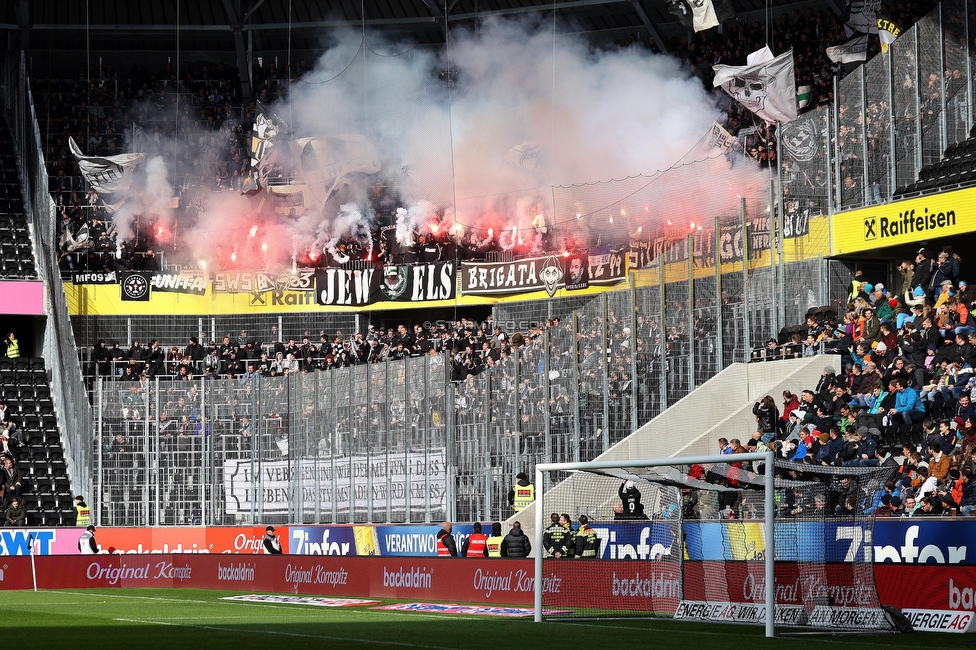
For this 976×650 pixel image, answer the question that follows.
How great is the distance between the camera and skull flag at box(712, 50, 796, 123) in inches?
1233

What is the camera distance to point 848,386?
21.8 m

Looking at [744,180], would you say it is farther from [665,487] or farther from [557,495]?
[665,487]

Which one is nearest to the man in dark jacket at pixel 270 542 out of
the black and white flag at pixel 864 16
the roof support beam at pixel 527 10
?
the black and white flag at pixel 864 16

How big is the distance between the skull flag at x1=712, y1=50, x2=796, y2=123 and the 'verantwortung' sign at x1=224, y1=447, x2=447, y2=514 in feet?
38.6

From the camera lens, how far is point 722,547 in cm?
1620

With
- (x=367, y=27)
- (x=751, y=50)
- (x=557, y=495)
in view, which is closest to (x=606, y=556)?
(x=557, y=495)

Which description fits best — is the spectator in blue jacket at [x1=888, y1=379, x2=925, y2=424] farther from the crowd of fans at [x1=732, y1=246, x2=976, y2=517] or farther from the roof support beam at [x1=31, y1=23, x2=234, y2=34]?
the roof support beam at [x1=31, y1=23, x2=234, y2=34]

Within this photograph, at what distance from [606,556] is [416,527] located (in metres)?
7.00

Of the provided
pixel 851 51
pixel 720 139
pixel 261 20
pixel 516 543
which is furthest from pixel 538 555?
pixel 261 20

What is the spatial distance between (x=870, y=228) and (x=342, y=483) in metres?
10.8

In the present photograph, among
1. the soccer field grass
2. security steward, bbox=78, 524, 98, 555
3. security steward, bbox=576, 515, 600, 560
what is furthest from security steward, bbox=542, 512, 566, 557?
security steward, bbox=78, 524, 98, 555

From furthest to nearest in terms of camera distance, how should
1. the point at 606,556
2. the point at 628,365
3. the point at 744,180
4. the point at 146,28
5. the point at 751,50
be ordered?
the point at 146,28 < the point at 751,50 < the point at 744,180 < the point at 628,365 < the point at 606,556

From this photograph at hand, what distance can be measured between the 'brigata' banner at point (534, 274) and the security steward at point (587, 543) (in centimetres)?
1001

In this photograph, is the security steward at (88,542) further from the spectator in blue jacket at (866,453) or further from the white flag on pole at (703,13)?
A: the white flag on pole at (703,13)
